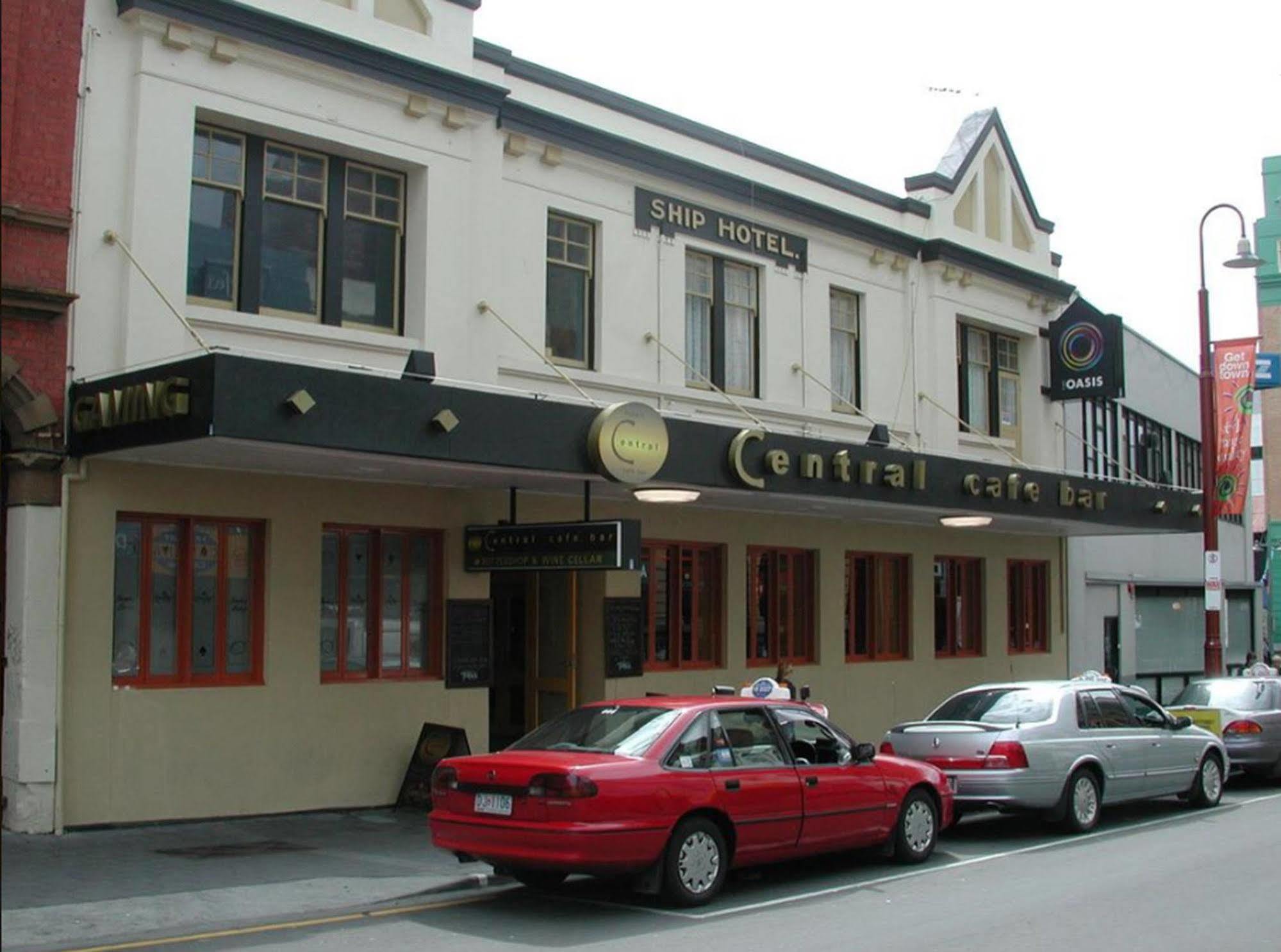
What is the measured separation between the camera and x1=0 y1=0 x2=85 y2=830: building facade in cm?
1193

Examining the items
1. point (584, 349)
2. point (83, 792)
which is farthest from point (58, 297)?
point (584, 349)

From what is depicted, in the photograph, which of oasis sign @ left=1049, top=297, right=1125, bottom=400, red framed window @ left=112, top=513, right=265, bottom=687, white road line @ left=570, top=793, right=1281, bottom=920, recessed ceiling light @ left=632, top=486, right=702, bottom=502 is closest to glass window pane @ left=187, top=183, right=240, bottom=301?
red framed window @ left=112, top=513, right=265, bottom=687

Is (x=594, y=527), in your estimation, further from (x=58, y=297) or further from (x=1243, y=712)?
(x=1243, y=712)

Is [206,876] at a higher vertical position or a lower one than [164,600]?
lower

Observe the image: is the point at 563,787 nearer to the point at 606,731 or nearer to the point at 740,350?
the point at 606,731

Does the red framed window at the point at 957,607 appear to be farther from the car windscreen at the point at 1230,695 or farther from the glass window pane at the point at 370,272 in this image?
the glass window pane at the point at 370,272

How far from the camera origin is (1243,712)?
1792 centimetres

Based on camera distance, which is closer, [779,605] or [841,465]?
[841,465]

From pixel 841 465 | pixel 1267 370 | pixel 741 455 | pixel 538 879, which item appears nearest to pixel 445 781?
pixel 538 879

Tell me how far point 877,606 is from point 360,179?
1046 cm

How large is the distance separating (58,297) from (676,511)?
8.29 m

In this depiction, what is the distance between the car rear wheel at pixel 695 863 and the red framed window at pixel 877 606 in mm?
10971

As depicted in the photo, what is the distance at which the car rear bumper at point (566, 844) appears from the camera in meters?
9.23

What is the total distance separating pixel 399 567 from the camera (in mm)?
15195
